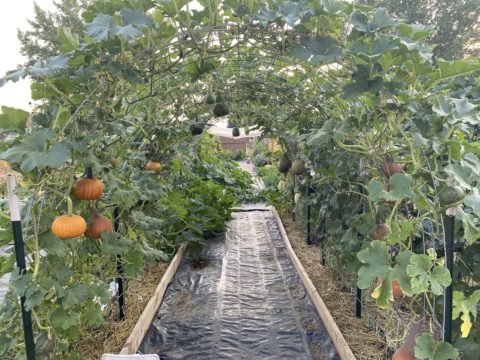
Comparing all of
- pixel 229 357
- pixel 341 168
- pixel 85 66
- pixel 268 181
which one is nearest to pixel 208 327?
pixel 229 357

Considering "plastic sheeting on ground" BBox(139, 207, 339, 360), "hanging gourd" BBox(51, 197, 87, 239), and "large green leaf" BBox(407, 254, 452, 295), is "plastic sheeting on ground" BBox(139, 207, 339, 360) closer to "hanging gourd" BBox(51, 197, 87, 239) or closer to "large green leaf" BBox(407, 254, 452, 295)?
"hanging gourd" BBox(51, 197, 87, 239)

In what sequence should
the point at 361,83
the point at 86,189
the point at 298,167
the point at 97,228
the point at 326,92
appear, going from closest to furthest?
1. the point at 361,83
2. the point at 86,189
3. the point at 97,228
4. the point at 326,92
5. the point at 298,167

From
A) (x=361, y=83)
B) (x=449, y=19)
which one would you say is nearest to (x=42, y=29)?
(x=449, y=19)

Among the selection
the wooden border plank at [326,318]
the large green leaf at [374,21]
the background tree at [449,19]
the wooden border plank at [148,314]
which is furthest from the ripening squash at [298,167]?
the background tree at [449,19]

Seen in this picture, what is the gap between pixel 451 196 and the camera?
1.50 m

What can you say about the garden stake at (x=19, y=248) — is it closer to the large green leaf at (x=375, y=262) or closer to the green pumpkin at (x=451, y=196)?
the large green leaf at (x=375, y=262)

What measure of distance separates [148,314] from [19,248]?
5.65 feet

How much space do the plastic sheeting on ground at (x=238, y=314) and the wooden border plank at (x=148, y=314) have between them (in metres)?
0.07

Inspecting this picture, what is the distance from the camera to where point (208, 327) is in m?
3.33

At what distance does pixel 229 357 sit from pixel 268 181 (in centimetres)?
754

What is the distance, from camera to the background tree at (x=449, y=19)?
1669 centimetres

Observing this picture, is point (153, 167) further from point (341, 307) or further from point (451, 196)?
point (451, 196)

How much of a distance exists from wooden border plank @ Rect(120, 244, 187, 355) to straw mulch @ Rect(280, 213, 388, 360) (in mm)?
1503

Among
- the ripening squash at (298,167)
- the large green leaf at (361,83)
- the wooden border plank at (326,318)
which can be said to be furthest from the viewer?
the ripening squash at (298,167)
